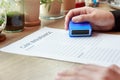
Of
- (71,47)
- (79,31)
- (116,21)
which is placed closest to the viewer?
(71,47)

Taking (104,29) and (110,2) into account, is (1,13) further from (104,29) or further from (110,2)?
(110,2)

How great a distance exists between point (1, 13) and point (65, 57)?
1.11ft

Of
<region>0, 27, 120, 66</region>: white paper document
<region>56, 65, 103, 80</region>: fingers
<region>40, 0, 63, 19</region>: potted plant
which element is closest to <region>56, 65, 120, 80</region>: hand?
<region>56, 65, 103, 80</region>: fingers

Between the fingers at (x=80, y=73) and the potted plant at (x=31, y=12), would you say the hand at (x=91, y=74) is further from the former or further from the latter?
the potted plant at (x=31, y=12)

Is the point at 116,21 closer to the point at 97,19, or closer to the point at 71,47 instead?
the point at 97,19

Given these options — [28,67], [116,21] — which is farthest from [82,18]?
[28,67]

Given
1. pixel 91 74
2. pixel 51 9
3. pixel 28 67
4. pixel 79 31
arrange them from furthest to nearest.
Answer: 1. pixel 51 9
2. pixel 79 31
3. pixel 28 67
4. pixel 91 74

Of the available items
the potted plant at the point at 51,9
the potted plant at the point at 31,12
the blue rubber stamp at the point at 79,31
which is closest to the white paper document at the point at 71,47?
the blue rubber stamp at the point at 79,31

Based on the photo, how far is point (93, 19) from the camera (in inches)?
40.8

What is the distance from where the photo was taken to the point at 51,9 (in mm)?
1244

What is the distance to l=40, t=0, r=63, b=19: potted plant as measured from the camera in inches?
48.6

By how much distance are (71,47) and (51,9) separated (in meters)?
0.44

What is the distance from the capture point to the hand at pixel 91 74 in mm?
593

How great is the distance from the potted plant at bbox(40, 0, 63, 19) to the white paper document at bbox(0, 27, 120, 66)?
26 centimetres
